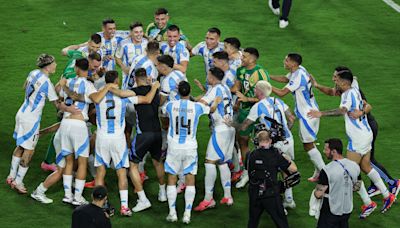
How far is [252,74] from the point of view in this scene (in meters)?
13.7

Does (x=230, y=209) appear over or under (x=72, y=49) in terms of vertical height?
under

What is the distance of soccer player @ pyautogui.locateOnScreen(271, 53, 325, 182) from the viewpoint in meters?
13.8

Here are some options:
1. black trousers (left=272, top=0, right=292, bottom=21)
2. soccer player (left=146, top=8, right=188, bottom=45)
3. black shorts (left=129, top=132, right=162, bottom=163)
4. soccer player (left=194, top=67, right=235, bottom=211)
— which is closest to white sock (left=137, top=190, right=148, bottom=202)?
black shorts (left=129, top=132, right=162, bottom=163)

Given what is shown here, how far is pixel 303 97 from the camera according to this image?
14.0 m

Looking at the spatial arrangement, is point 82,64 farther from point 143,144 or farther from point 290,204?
point 290,204

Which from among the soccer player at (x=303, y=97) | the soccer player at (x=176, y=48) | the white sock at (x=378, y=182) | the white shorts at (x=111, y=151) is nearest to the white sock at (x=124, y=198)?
the white shorts at (x=111, y=151)

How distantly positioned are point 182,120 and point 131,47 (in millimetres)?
3157

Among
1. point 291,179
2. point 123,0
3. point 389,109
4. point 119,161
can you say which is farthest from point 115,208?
point 123,0

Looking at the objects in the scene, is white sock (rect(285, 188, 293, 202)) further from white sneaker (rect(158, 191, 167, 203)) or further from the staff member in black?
white sneaker (rect(158, 191, 167, 203))

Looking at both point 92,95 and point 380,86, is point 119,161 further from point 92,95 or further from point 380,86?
point 380,86

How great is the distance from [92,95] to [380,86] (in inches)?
298

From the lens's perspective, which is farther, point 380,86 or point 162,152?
point 380,86

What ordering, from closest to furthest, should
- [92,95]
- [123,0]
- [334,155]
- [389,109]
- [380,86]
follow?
[334,155], [92,95], [389,109], [380,86], [123,0]

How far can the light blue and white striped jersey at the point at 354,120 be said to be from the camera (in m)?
13.0
